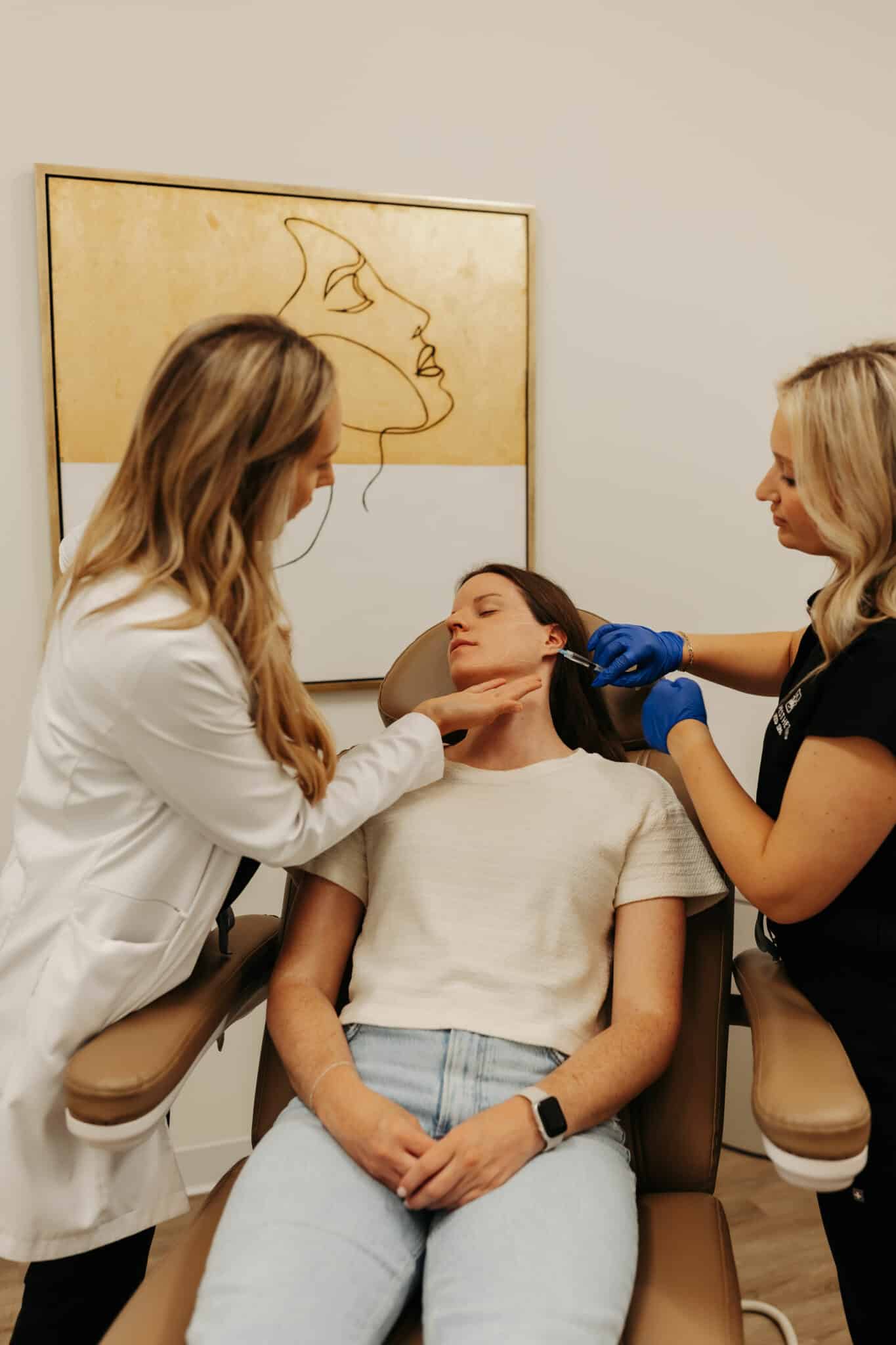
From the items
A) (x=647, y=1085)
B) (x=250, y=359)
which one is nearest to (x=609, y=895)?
(x=647, y=1085)

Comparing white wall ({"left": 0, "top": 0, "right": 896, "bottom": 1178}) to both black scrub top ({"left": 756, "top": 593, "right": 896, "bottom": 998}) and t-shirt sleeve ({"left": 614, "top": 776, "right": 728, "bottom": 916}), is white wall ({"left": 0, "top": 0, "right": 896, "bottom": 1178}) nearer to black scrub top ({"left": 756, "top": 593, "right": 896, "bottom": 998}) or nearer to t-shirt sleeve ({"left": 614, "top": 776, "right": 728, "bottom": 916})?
t-shirt sleeve ({"left": 614, "top": 776, "right": 728, "bottom": 916})

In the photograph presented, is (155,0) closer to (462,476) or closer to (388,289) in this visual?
(388,289)

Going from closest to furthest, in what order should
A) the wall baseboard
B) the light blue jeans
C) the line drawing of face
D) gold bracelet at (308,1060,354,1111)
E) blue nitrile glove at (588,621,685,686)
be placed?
the light blue jeans, gold bracelet at (308,1060,354,1111), blue nitrile glove at (588,621,685,686), the line drawing of face, the wall baseboard

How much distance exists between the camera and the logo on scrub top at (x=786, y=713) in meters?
1.17

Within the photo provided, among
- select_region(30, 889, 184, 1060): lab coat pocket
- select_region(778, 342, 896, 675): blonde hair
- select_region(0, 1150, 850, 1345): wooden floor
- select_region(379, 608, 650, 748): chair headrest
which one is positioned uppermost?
select_region(778, 342, 896, 675): blonde hair

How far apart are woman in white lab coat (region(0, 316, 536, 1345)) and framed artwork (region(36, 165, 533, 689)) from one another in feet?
2.40

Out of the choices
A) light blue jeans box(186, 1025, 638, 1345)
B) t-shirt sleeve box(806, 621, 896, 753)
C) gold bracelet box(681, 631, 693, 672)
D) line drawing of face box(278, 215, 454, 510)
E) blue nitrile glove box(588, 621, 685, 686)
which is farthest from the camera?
line drawing of face box(278, 215, 454, 510)

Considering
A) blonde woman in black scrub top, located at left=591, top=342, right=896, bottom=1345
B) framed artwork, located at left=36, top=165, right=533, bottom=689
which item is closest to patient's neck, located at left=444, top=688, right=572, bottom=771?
blonde woman in black scrub top, located at left=591, top=342, right=896, bottom=1345

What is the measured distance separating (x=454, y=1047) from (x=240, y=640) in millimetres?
497

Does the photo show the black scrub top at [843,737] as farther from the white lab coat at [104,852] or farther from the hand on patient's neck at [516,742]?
the white lab coat at [104,852]

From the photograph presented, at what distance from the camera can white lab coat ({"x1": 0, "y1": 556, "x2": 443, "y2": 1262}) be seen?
1.01 metres

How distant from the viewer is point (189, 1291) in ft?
3.25

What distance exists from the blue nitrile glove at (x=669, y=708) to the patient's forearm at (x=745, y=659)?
0.17 metres

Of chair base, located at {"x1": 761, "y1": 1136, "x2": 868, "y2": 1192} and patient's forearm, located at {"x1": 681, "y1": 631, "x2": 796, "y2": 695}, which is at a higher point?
patient's forearm, located at {"x1": 681, "y1": 631, "x2": 796, "y2": 695}
